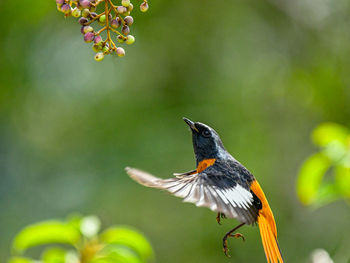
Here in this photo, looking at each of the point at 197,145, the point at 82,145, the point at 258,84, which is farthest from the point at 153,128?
the point at 197,145

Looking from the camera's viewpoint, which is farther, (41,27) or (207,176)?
(41,27)

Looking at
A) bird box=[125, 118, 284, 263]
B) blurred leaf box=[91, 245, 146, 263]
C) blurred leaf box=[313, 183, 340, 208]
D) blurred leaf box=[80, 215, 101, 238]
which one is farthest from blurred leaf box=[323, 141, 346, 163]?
blurred leaf box=[80, 215, 101, 238]

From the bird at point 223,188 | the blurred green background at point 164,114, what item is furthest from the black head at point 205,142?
the blurred green background at point 164,114

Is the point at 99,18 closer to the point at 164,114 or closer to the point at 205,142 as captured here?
the point at 205,142

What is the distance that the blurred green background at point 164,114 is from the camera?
9703mm

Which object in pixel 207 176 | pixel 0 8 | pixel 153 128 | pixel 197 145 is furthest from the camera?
pixel 153 128

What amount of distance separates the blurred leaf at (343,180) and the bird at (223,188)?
988 millimetres

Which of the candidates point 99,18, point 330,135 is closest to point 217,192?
point 99,18

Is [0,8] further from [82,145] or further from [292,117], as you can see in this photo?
[292,117]

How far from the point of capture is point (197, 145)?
3.11 meters

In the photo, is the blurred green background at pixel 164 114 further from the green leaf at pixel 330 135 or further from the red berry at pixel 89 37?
the red berry at pixel 89 37

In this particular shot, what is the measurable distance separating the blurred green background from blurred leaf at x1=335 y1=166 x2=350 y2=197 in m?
5.62

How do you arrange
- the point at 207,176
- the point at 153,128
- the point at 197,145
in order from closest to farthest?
the point at 207,176
the point at 197,145
the point at 153,128

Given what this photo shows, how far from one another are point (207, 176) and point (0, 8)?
24.6 ft
